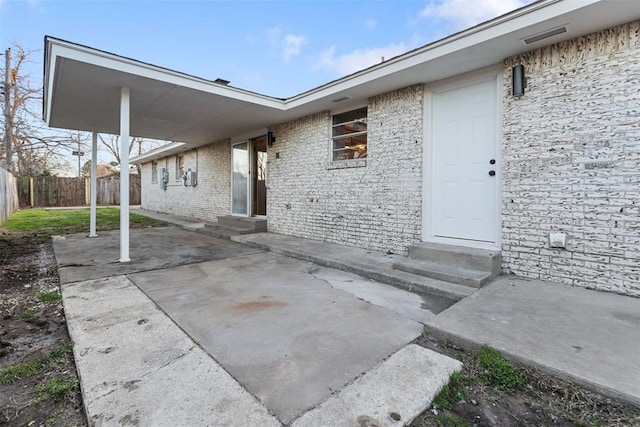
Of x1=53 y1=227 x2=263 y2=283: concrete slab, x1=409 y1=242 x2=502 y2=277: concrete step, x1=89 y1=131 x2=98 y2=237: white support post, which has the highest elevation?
x1=89 y1=131 x2=98 y2=237: white support post

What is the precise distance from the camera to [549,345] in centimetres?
205

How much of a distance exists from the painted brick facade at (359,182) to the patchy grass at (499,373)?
9.11 ft

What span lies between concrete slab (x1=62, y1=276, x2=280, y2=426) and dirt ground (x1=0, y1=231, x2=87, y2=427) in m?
0.10

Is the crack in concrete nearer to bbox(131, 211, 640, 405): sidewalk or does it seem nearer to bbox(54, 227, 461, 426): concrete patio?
bbox(54, 227, 461, 426): concrete patio

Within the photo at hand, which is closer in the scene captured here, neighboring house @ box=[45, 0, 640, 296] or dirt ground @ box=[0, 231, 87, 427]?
dirt ground @ box=[0, 231, 87, 427]

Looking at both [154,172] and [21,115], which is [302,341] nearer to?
[154,172]

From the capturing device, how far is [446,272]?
3.61 metres

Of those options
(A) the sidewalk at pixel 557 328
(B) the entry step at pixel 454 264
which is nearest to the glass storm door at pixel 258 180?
(B) the entry step at pixel 454 264

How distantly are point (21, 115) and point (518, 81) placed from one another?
2173cm

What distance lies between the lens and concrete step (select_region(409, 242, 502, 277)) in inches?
144

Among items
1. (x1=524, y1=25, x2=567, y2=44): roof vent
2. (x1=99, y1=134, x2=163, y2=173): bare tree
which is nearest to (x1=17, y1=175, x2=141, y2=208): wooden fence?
(x1=99, y1=134, x2=163, y2=173): bare tree

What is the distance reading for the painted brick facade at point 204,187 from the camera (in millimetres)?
→ 9414

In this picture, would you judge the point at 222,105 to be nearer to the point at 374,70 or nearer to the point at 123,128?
the point at 123,128

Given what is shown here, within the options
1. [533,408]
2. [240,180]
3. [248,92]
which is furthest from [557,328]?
[240,180]
